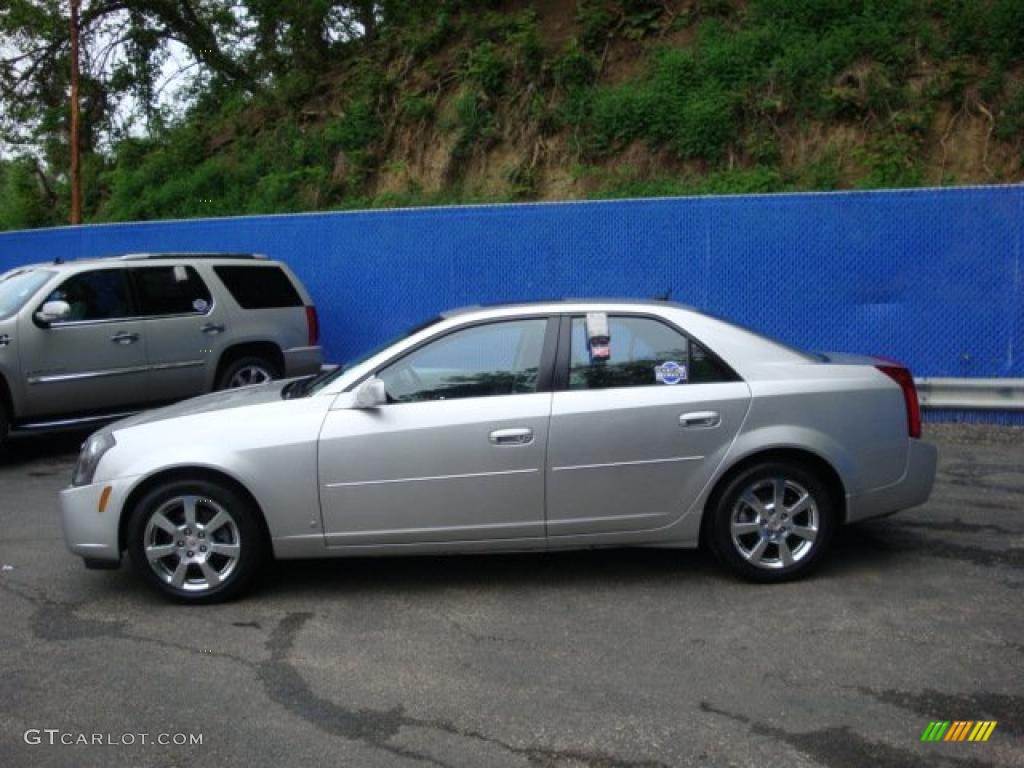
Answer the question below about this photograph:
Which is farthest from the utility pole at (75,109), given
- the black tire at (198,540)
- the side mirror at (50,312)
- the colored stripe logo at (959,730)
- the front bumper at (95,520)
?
the colored stripe logo at (959,730)

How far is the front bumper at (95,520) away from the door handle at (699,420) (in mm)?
2840

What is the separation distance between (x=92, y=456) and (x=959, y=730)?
4277 millimetres

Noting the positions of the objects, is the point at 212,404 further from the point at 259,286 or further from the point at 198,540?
the point at 259,286

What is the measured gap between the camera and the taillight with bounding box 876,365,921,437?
18.6 feet

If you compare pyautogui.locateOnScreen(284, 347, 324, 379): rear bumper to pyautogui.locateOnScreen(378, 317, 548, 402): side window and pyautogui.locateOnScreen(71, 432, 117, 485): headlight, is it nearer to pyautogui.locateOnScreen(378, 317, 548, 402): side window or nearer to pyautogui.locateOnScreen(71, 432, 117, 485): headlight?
pyautogui.locateOnScreen(71, 432, 117, 485): headlight

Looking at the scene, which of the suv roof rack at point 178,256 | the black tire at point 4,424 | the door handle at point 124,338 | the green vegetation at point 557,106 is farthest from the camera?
the green vegetation at point 557,106

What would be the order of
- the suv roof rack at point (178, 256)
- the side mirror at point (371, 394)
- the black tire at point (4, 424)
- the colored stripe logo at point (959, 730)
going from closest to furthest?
1. the colored stripe logo at point (959, 730)
2. the side mirror at point (371, 394)
3. the black tire at point (4, 424)
4. the suv roof rack at point (178, 256)

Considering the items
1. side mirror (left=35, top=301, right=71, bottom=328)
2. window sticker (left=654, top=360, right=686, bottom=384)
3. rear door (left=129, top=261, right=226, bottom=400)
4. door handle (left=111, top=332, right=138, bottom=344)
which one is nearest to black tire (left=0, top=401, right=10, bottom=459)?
side mirror (left=35, top=301, right=71, bottom=328)

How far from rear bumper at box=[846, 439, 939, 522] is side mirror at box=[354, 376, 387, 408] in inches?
98.9

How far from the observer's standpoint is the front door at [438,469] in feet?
17.3

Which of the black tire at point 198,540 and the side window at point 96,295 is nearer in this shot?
the black tire at point 198,540

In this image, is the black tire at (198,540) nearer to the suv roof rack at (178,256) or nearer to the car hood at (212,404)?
the car hood at (212,404)

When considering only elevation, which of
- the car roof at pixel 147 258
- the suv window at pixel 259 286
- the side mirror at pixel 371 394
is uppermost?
the car roof at pixel 147 258

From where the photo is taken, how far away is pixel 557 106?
1492 centimetres
